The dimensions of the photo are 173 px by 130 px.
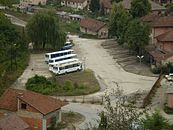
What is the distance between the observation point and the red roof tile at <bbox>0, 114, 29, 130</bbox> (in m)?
16.5

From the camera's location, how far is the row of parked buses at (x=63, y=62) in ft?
89.7

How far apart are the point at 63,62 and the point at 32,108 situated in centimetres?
948

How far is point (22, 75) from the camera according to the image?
26.6 meters

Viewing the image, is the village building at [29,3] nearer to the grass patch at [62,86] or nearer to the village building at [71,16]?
the village building at [71,16]

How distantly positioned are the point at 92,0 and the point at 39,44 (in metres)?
12.1

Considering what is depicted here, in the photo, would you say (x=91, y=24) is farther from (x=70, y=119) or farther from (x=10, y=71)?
(x=70, y=119)

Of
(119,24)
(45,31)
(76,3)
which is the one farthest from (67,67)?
(76,3)

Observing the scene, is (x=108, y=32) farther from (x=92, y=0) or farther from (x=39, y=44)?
(x=92, y=0)

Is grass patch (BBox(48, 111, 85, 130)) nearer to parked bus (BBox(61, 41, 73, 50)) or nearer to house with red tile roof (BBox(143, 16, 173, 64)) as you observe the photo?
house with red tile roof (BBox(143, 16, 173, 64))

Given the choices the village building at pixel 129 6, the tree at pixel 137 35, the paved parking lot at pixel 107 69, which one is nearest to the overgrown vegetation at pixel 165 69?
the paved parking lot at pixel 107 69

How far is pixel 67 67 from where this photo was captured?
90.6ft

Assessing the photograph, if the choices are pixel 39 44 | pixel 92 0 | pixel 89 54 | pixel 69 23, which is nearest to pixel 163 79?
pixel 89 54

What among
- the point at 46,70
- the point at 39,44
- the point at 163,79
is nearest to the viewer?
the point at 163,79

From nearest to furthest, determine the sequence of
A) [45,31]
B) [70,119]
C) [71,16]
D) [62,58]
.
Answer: [70,119] < [62,58] < [45,31] < [71,16]
